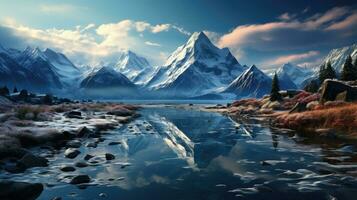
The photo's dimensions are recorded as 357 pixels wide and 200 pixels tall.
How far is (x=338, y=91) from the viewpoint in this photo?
47.4m

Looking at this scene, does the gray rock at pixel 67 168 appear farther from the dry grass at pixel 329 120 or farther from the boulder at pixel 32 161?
the dry grass at pixel 329 120

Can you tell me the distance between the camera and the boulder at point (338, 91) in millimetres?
44719

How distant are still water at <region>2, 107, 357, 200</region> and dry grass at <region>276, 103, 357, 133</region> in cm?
619

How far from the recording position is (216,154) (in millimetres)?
24656

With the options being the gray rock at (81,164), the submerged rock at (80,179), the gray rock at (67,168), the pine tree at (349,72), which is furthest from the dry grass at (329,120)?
the pine tree at (349,72)

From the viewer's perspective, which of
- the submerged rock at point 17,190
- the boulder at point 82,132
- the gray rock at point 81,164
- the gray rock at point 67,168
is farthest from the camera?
the boulder at point 82,132

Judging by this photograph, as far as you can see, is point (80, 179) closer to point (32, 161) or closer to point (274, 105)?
point (32, 161)

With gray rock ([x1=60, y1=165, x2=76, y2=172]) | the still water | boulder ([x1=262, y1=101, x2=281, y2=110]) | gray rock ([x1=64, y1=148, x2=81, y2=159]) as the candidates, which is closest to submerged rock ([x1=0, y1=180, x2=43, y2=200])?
the still water

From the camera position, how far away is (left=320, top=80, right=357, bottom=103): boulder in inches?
1761

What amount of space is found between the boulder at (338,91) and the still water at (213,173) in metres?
20.5

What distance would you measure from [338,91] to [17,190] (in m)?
46.6

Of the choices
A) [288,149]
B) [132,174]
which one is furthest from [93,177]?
[288,149]

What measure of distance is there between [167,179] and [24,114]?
123 ft

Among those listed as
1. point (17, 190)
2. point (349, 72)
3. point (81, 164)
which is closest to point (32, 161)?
point (81, 164)
